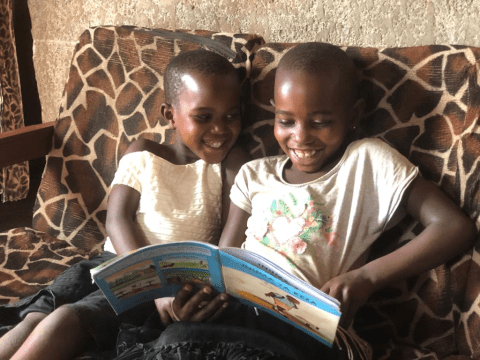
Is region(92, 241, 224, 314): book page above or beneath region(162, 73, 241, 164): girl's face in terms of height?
beneath

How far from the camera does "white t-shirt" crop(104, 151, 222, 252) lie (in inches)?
59.3

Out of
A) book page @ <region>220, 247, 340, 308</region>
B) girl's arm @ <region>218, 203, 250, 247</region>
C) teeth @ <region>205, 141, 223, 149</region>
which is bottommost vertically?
girl's arm @ <region>218, 203, 250, 247</region>

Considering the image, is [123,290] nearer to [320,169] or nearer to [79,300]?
[79,300]

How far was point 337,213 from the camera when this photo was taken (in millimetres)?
1277

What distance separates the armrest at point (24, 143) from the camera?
5.90 ft

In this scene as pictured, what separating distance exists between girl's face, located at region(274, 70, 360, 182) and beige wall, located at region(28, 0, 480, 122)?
379 mm

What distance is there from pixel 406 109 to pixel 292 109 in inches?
11.3

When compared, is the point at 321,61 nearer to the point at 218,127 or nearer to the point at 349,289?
the point at 218,127

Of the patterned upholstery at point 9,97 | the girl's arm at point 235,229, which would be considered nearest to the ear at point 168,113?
the girl's arm at point 235,229

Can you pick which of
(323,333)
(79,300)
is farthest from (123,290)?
(323,333)

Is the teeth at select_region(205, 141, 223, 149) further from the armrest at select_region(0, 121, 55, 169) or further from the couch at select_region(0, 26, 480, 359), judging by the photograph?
the armrest at select_region(0, 121, 55, 169)

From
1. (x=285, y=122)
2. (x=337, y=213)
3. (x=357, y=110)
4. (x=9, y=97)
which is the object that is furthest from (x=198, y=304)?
(x=9, y=97)

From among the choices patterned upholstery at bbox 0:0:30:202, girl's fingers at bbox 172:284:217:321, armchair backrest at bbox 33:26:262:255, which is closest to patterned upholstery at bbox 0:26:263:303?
armchair backrest at bbox 33:26:262:255

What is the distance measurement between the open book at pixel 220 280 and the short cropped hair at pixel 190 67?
1.88 ft
